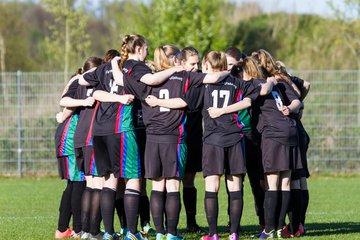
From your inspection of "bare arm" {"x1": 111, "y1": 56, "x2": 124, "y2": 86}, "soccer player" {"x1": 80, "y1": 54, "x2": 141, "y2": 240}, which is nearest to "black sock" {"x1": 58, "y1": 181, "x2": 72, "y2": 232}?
"soccer player" {"x1": 80, "y1": 54, "x2": 141, "y2": 240}

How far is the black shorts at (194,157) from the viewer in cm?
957

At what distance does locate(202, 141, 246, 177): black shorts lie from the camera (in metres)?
8.47

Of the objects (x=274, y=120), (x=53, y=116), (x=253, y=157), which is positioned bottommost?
(x=53, y=116)

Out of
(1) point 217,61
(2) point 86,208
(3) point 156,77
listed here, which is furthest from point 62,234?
(1) point 217,61

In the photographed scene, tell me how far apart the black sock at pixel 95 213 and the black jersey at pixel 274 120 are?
196 cm

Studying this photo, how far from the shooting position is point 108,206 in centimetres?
848

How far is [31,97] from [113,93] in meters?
10.9

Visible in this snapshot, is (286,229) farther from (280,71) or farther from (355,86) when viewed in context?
(355,86)

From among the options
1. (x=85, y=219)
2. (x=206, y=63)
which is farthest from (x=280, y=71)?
(x=85, y=219)

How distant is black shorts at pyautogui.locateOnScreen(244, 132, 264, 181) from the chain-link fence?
9.62 m

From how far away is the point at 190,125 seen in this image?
9.50m

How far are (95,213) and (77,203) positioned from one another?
24.8 inches

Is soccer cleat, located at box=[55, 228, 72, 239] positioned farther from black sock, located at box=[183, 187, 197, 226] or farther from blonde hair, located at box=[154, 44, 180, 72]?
blonde hair, located at box=[154, 44, 180, 72]

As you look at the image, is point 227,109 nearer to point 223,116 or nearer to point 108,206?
point 223,116
